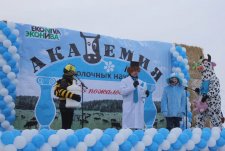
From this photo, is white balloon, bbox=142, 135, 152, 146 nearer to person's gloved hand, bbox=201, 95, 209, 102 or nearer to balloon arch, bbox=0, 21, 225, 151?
balloon arch, bbox=0, 21, 225, 151

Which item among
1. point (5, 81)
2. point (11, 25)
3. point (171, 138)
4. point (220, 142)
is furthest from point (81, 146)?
point (11, 25)

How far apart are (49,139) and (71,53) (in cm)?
364

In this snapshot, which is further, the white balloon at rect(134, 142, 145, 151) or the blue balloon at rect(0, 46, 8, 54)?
the blue balloon at rect(0, 46, 8, 54)

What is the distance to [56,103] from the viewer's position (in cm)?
673

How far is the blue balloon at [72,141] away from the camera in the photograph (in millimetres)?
3715

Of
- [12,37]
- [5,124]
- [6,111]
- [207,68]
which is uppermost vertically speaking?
[12,37]

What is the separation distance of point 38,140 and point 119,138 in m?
0.91

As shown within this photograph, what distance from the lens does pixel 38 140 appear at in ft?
11.5

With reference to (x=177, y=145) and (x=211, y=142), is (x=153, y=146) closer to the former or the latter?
(x=177, y=145)

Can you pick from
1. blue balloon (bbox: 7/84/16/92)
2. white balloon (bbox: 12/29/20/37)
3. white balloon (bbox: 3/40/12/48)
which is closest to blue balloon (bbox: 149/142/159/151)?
blue balloon (bbox: 7/84/16/92)

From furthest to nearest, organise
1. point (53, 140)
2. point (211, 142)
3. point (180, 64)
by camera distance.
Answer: point (180, 64) → point (211, 142) → point (53, 140)

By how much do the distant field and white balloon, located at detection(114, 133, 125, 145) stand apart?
9.21ft

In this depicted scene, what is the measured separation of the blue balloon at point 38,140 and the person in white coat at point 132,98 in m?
2.24

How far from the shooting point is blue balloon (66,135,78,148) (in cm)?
371
